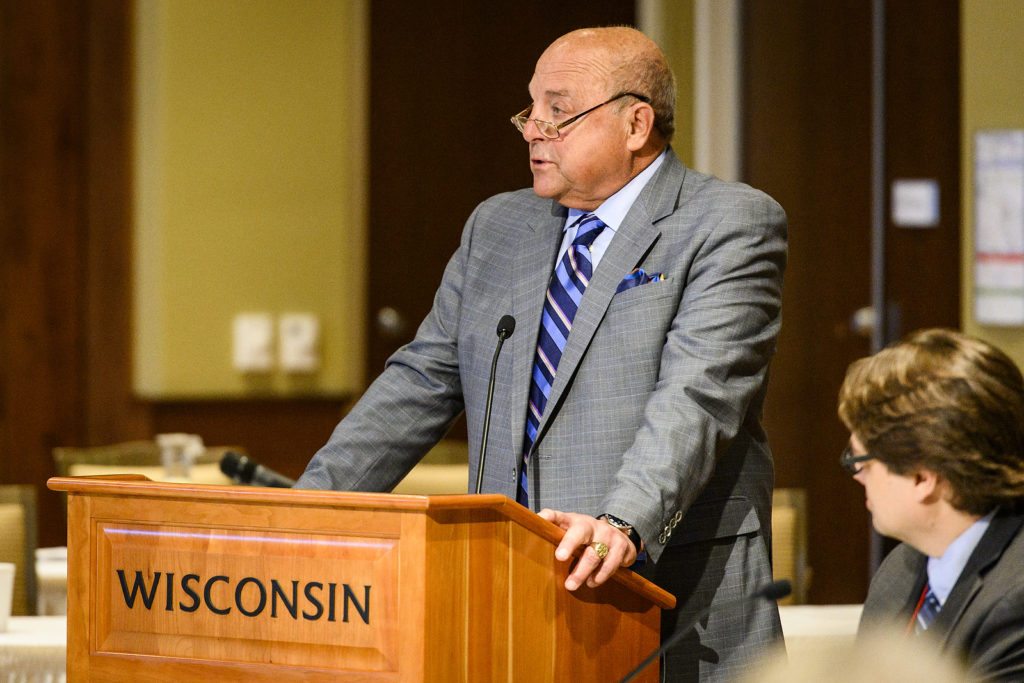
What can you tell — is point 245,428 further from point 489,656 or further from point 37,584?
point 489,656

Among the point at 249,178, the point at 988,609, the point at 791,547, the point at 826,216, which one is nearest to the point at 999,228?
the point at 826,216

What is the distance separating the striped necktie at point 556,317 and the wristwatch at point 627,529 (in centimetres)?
30

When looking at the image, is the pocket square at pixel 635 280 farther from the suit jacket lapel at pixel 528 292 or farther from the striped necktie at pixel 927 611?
the striped necktie at pixel 927 611

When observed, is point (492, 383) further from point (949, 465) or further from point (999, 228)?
point (999, 228)

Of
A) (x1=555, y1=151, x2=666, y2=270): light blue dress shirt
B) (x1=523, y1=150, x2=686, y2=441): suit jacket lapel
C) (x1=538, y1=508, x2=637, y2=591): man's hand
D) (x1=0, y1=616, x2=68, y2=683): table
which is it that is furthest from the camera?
(x1=0, y1=616, x2=68, y2=683): table

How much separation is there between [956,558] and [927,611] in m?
0.09

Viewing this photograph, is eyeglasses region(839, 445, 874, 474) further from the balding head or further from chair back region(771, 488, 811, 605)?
chair back region(771, 488, 811, 605)

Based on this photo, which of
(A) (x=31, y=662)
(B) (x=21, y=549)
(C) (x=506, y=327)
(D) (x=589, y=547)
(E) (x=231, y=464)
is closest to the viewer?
(D) (x=589, y=547)

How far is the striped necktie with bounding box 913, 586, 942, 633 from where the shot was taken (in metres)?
1.69

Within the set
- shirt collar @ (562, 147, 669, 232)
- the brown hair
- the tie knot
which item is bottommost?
the brown hair

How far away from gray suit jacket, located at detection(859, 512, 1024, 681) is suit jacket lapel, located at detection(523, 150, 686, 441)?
0.52m

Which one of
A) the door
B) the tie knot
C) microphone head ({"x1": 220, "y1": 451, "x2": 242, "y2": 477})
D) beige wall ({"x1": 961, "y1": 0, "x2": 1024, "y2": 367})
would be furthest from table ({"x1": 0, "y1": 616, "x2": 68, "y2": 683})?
the door

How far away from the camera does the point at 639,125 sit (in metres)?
1.98

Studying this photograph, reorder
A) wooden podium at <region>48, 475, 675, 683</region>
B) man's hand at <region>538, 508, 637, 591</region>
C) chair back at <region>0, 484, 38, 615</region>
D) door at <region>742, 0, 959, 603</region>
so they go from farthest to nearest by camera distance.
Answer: door at <region>742, 0, 959, 603</region> < chair back at <region>0, 484, 38, 615</region> < man's hand at <region>538, 508, 637, 591</region> < wooden podium at <region>48, 475, 675, 683</region>
